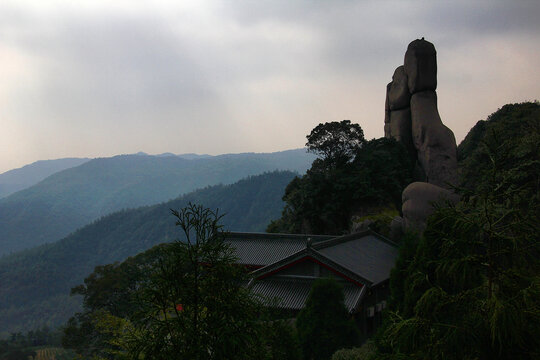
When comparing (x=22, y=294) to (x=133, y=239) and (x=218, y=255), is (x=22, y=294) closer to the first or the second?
(x=133, y=239)

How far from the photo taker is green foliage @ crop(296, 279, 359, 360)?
13266mm

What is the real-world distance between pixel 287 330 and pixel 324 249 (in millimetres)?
12657

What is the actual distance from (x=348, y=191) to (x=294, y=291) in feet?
49.8

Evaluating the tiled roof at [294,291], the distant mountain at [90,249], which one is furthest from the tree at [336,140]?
the distant mountain at [90,249]

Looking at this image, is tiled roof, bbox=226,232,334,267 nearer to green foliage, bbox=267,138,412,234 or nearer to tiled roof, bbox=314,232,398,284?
tiled roof, bbox=314,232,398,284

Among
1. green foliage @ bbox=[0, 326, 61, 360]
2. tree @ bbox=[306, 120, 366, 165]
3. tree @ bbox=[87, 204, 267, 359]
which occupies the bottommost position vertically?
green foliage @ bbox=[0, 326, 61, 360]

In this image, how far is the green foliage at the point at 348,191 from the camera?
112 ft

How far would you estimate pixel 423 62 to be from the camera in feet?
124

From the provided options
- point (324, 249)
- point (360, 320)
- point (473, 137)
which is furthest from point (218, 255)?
point (473, 137)

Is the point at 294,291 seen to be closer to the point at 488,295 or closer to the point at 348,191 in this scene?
the point at 348,191

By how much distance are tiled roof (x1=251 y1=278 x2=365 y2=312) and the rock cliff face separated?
1680 cm

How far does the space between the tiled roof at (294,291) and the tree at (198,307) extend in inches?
493

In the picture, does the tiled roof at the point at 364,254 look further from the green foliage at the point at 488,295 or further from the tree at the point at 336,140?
the green foliage at the point at 488,295

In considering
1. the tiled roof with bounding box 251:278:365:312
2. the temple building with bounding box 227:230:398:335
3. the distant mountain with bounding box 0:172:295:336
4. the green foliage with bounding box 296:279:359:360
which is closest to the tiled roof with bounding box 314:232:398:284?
the temple building with bounding box 227:230:398:335
